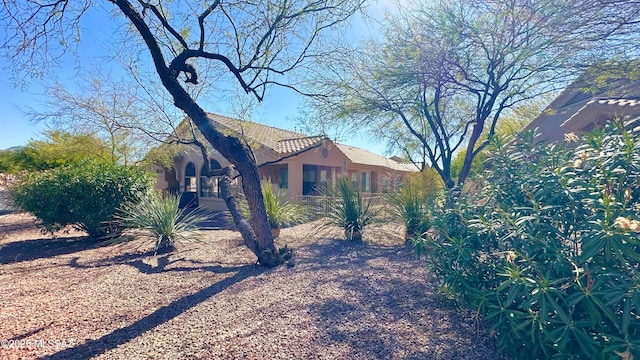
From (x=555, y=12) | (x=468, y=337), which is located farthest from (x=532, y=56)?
(x=468, y=337)

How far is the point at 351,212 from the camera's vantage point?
8.48 metres

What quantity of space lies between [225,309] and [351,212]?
503 centimetres

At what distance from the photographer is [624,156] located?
92.5 inches

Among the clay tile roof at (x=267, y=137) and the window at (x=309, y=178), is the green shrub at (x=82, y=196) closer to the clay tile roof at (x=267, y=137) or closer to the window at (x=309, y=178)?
the clay tile roof at (x=267, y=137)

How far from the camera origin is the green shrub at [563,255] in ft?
6.56

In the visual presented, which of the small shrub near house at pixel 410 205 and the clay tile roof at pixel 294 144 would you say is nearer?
the small shrub near house at pixel 410 205

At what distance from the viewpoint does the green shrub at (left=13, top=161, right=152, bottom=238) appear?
774cm

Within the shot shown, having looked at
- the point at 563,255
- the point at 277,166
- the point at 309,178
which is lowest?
the point at 563,255

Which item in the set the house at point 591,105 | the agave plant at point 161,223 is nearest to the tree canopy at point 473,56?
the house at point 591,105

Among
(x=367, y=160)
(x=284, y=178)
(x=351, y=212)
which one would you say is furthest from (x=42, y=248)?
(x=367, y=160)

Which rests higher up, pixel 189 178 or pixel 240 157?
pixel 189 178

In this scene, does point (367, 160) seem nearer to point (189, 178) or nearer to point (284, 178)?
point (284, 178)

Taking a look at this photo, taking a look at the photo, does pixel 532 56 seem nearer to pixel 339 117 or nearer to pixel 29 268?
pixel 339 117

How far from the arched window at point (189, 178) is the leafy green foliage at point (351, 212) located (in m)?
13.5
